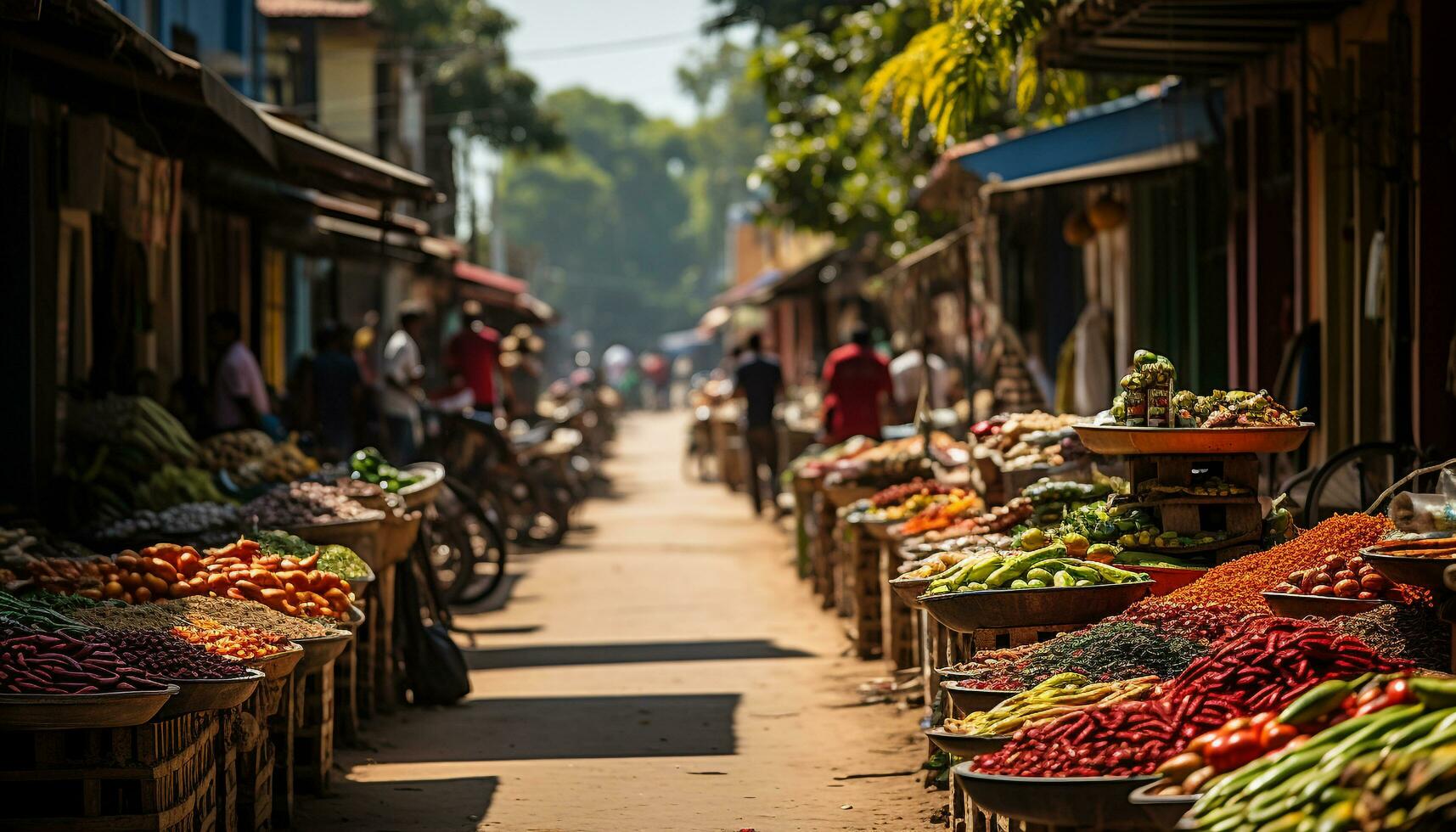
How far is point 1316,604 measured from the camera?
588cm

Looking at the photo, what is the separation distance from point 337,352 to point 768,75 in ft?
24.8

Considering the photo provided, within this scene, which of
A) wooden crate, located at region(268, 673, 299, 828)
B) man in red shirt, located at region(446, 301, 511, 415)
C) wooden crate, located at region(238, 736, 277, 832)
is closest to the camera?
wooden crate, located at region(238, 736, 277, 832)

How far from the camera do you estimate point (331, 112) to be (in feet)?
110

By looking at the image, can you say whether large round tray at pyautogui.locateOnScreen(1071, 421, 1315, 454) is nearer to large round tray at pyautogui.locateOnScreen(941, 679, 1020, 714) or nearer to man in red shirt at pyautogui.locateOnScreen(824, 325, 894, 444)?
large round tray at pyautogui.locateOnScreen(941, 679, 1020, 714)

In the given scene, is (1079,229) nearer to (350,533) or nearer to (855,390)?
(855,390)

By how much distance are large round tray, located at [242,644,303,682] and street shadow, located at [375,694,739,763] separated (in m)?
1.98

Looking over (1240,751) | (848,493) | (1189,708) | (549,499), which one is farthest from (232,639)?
(549,499)

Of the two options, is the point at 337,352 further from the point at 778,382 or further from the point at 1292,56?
the point at 1292,56

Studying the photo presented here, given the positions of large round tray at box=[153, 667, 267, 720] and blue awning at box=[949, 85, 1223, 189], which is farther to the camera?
blue awning at box=[949, 85, 1223, 189]

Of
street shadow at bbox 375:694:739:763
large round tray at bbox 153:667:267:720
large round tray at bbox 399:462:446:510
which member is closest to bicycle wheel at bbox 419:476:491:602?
large round tray at bbox 399:462:446:510

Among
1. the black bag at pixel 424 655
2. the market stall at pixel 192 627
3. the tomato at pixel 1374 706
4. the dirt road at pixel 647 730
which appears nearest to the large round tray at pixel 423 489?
the market stall at pixel 192 627

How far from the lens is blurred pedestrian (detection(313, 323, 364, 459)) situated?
16.4 metres

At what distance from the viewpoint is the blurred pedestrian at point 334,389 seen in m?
16.4

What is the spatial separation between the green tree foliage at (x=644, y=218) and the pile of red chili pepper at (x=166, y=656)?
340 feet
